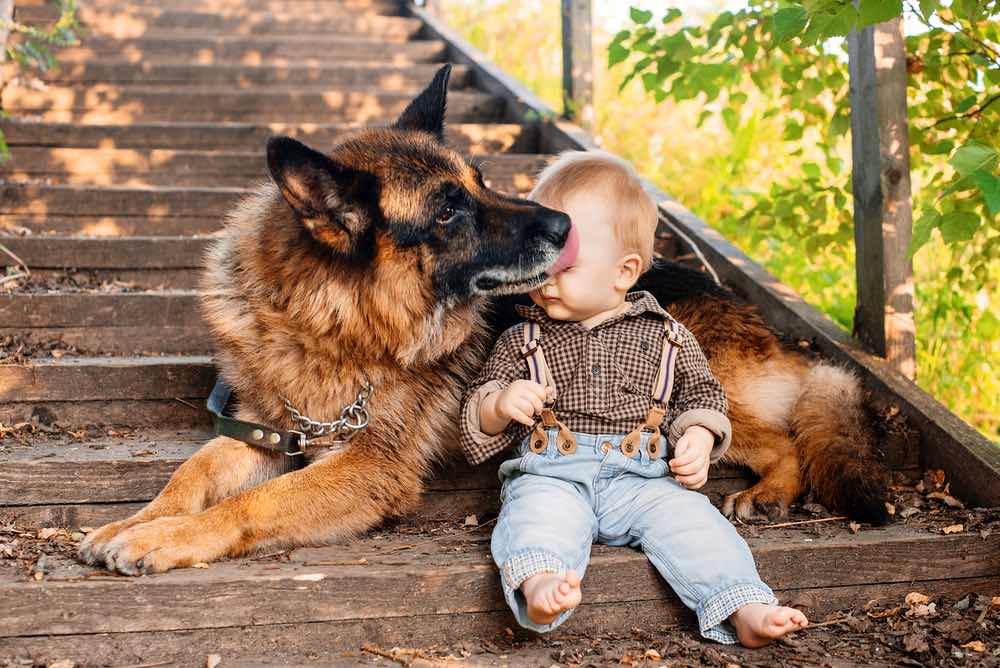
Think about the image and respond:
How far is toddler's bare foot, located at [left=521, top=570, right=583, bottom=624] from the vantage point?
2023mm

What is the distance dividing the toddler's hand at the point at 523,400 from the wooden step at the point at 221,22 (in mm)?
5926

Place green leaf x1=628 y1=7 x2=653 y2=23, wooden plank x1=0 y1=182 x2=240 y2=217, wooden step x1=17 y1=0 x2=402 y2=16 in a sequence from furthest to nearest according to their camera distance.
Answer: wooden step x1=17 y1=0 x2=402 y2=16 → wooden plank x1=0 y1=182 x2=240 y2=217 → green leaf x1=628 y1=7 x2=653 y2=23

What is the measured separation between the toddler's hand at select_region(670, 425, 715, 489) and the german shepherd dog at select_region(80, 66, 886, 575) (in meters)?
0.45

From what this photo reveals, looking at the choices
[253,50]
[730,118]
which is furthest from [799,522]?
[253,50]

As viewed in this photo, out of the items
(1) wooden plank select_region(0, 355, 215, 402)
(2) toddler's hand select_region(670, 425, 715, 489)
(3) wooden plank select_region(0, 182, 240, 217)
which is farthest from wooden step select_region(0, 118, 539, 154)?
(2) toddler's hand select_region(670, 425, 715, 489)

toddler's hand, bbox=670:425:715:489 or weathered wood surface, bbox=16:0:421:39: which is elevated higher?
weathered wood surface, bbox=16:0:421:39

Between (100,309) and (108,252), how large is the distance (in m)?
0.50

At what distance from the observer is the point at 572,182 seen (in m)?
2.60

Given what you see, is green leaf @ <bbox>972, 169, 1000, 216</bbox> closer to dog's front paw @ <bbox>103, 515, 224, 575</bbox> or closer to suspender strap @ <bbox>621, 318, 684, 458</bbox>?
suspender strap @ <bbox>621, 318, 684, 458</bbox>

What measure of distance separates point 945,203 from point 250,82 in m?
5.00

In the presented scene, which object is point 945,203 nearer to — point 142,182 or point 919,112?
point 919,112

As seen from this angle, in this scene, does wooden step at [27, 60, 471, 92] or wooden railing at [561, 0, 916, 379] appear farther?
wooden step at [27, 60, 471, 92]

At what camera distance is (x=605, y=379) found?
2.55 metres

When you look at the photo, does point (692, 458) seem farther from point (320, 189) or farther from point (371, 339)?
point (320, 189)
